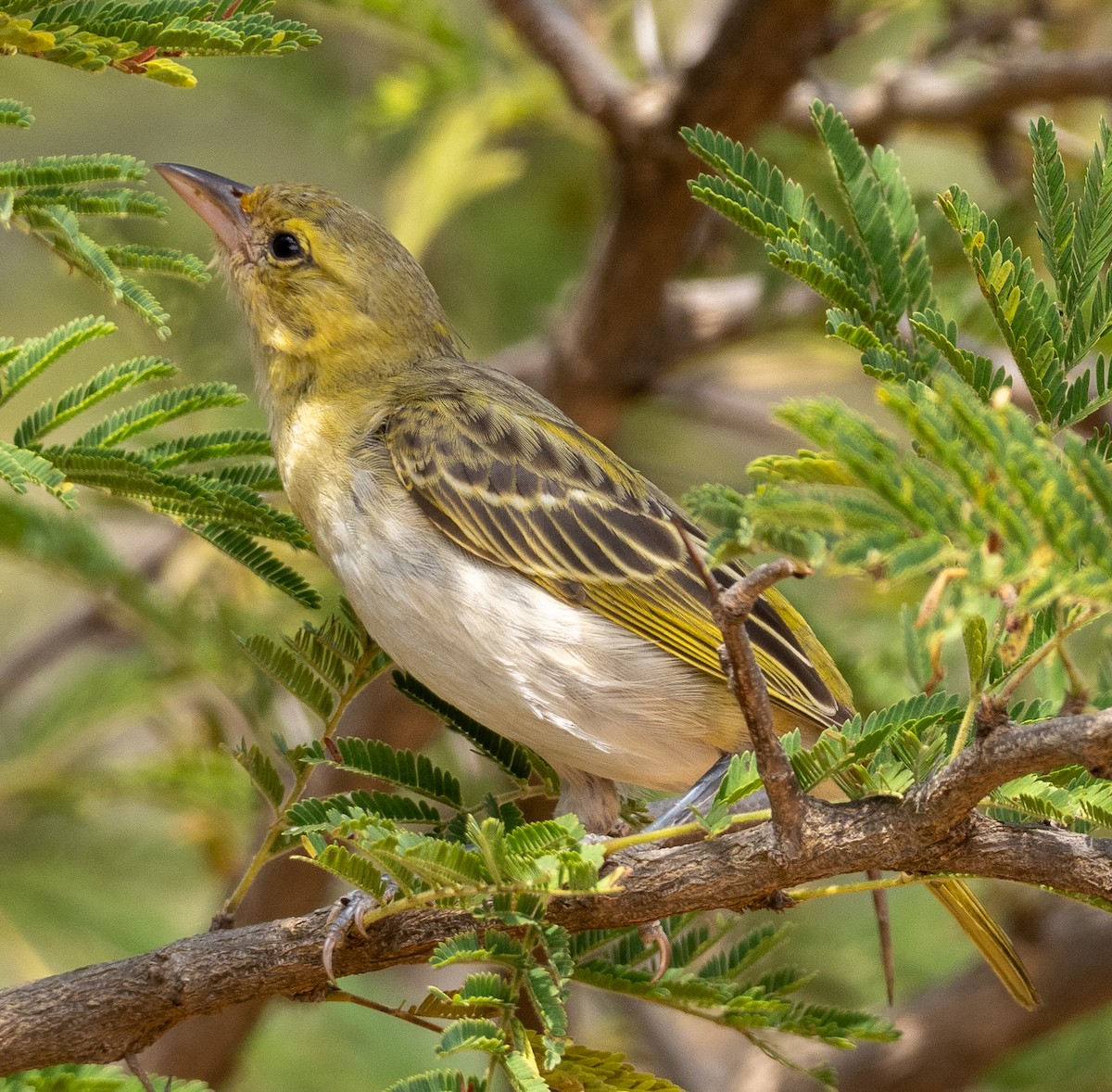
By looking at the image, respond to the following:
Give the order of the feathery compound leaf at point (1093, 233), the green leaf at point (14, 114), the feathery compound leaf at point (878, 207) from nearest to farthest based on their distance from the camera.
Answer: the feathery compound leaf at point (1093, 233), the green leaf at point (14, 114), the feathery compound leaf at point (878, 207)

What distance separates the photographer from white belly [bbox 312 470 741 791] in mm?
2922

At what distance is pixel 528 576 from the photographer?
3.13 m

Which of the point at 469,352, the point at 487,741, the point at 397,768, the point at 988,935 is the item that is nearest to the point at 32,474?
the point at 397,768

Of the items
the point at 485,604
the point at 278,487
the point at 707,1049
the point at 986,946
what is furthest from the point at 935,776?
the point at 707,1049

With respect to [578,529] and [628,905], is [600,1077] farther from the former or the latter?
[578,529]

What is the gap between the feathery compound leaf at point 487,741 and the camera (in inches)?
125

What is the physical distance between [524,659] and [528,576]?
251mm

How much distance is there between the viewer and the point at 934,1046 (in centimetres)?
439

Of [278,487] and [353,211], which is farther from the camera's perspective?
[353,211]

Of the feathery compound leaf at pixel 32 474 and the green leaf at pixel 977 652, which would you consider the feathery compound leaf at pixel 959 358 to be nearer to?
the green leaf at pixel 977 652

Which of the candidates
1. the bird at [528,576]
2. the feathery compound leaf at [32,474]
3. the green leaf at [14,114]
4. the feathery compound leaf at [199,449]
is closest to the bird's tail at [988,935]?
the bird at [528,576]

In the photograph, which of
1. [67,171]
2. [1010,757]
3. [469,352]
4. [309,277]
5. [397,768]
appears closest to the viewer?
[1010,757]

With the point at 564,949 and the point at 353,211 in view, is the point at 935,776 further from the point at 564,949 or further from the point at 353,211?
the point at 353,211

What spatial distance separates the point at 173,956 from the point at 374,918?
38 centimetres
